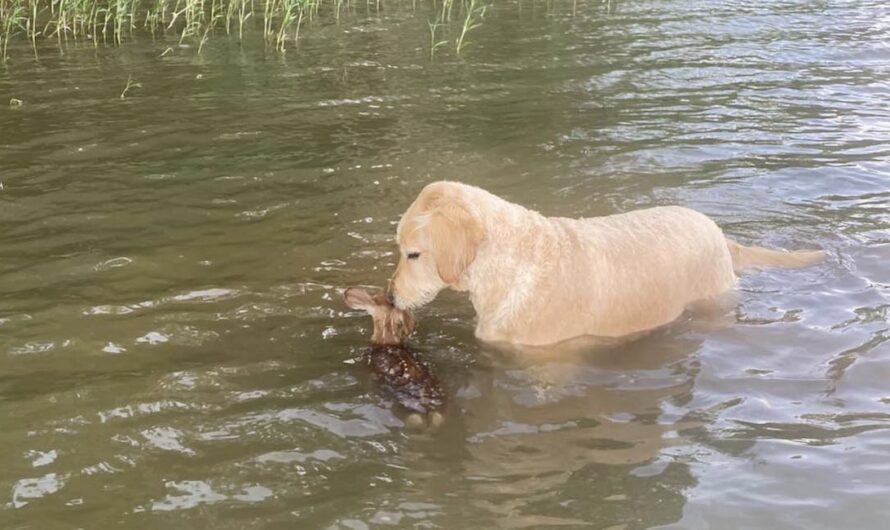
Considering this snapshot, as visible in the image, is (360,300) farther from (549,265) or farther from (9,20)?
(9,20)

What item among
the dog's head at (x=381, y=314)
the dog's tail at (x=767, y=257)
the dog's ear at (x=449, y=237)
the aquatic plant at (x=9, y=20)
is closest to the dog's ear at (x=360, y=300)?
the dog's head at (x=381, y=314)

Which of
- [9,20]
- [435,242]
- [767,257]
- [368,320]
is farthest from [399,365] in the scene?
[9,20]

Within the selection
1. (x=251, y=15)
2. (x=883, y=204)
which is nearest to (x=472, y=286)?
(x=883, y=204)

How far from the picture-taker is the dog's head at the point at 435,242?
573cm

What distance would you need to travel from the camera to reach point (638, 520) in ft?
14.7

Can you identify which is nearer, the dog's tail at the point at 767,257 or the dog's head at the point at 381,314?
the dog's head at the point at 381,314

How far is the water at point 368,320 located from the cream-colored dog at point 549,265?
0.81 feet

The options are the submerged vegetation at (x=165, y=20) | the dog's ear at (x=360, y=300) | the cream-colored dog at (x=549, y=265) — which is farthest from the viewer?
the submerged vegetation at (x=165, y=20)

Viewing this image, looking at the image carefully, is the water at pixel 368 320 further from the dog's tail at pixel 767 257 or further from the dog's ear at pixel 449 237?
the dog's ear at pixel 449 237

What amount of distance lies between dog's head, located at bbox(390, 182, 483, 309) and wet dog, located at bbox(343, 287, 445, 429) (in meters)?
0.19

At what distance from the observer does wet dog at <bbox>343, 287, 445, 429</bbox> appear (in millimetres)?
5461

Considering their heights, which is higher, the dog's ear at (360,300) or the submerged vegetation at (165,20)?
the submerged vegetation at (165,20)

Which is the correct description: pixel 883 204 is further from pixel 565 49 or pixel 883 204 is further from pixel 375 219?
pixel 565 49

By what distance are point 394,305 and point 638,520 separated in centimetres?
235
